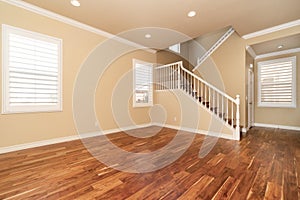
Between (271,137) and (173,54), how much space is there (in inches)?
199

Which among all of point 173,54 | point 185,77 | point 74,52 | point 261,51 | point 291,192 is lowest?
point 291,192

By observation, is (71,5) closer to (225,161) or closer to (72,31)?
(72,31)

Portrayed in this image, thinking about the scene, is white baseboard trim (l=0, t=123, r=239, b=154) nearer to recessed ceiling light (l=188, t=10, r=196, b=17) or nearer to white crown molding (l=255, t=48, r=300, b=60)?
recessed ceiling light (l=188, t=10, r=196, b=17)

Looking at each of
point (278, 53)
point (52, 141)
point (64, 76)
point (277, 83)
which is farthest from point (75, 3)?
point (277, 83)

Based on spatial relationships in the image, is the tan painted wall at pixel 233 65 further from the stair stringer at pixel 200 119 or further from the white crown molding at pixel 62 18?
the white crown molding at pixel 62 18

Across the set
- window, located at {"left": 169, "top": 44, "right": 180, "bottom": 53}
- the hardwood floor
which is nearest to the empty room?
the hardwood floor

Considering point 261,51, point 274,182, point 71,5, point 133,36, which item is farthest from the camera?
point 261,51

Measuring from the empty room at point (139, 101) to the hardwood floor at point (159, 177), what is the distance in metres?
0.02

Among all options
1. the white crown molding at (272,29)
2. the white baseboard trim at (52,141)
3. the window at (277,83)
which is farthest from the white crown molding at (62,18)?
the window at (277,83)

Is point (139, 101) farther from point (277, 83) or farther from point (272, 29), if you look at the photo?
point (277, 83)

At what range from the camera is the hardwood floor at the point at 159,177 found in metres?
1.66

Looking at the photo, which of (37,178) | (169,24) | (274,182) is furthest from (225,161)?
(169,24)

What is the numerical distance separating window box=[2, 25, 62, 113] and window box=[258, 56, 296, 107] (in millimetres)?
6879

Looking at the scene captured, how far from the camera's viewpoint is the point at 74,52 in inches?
148
